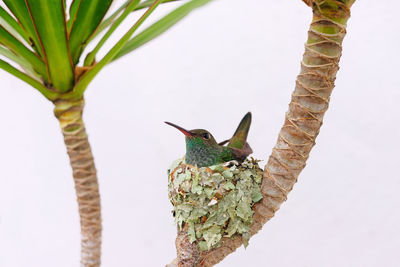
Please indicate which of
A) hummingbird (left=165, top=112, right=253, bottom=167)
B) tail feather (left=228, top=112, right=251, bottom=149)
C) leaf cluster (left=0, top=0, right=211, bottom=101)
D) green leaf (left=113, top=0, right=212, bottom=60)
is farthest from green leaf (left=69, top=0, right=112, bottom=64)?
tail feather (left=228, top=112, right=251, bottom=149)

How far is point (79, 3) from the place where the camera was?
4.20 feet

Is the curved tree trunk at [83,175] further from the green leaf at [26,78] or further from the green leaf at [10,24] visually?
the green leaf at [10,24]

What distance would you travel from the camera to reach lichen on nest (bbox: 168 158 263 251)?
1263mm

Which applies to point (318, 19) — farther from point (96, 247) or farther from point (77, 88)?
point (96, 247)

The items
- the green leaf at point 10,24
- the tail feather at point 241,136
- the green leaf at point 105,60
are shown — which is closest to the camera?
the green leaf at point 105,60

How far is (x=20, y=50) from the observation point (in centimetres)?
129

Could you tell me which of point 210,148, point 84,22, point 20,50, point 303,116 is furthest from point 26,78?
point 303,116

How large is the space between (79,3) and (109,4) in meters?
0.08

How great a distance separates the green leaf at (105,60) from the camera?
3.97 ft

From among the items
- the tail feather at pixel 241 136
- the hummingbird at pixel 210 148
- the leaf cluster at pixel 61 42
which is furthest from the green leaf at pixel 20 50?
the tail feather at pixel 241 136

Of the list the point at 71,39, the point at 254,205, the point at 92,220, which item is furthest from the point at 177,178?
the point at 71,39

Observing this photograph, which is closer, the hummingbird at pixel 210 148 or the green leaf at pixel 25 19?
the green leaf at pixel 25 19

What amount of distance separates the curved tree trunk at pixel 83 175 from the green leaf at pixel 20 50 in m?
0.11

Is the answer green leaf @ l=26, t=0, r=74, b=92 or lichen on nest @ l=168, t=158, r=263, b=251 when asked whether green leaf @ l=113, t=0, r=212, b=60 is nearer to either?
green leaf @ l=26, t=0, r=74, b=92
